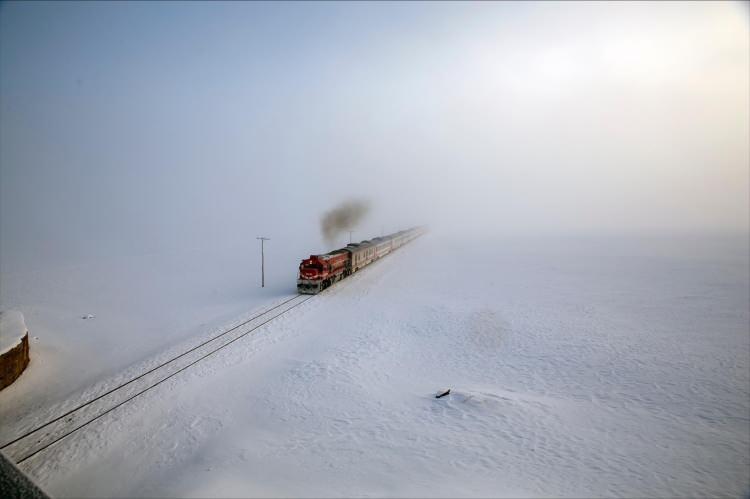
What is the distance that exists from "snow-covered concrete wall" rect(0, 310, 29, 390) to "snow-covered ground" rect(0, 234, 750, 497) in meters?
0.56

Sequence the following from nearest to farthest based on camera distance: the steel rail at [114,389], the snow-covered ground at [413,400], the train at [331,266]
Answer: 1. the snow-covered ground at [413,400]
2. the steel rail at [114,389]
3. the train at [331,266]

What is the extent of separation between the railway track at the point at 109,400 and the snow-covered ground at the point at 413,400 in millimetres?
484

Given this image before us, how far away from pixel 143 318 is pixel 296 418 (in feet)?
59.6

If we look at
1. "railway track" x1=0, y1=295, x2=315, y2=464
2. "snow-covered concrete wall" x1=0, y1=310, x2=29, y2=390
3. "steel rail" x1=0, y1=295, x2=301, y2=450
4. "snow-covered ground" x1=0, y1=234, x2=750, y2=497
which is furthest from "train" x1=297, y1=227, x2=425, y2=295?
"snow-covered concrete wall" x1=0, y1=310, x2=29, y2=390

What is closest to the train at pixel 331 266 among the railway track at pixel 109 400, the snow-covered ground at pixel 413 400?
the snow-covered ground at pixel 413 400

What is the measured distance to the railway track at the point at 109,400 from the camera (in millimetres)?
11101

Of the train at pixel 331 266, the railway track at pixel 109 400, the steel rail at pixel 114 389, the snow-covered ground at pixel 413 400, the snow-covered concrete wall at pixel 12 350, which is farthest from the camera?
the train at pixel 331 266

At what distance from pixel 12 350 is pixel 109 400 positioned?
6.30 m

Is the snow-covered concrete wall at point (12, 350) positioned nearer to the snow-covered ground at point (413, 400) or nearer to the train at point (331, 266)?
the snow-covered ground at point (413, 400)

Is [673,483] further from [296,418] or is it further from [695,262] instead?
[695,262]

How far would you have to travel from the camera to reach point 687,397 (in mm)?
14219

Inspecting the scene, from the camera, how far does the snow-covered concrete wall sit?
1526cm

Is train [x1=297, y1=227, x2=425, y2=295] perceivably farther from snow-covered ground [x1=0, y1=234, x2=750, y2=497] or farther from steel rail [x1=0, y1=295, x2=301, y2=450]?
steel rail [x1=0, y1=295, x2=301, y2=450]

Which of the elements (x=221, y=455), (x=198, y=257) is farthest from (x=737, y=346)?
(x=198, y=257)
